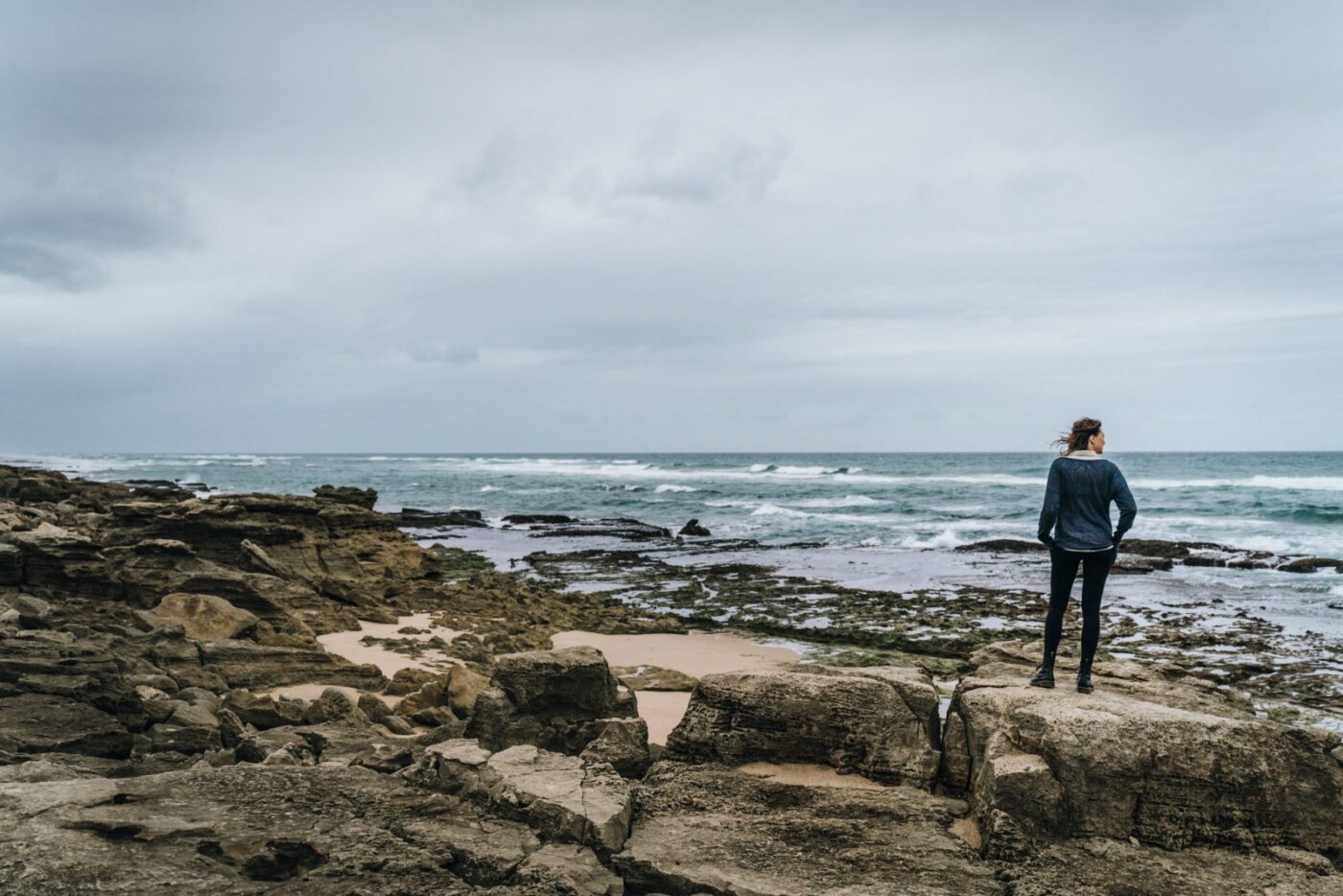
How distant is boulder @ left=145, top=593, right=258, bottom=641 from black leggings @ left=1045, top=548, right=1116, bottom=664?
849cm

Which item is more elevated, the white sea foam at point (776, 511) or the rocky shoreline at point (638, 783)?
the rocky shoreline at point (638, 783)

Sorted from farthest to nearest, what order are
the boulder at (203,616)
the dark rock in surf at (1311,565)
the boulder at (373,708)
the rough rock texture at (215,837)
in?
the dark rock in surf at (1311,565)
the boulder at (203,616)
the boulder at (373,708)
the rough rock texture at (215,837)

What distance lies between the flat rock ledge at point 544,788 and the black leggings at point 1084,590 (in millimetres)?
3050

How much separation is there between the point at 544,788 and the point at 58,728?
3418 mm

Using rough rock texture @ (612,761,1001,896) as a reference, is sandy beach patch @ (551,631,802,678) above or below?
below

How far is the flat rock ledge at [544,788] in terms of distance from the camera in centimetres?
465

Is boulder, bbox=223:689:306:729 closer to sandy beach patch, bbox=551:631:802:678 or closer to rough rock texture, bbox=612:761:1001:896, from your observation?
rough rock texture, bbox=612:761:1001:896

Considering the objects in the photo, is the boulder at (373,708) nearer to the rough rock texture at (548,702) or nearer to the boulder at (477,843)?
the rough rock texture at (548,702)

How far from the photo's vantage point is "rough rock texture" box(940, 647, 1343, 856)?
15.8 ft

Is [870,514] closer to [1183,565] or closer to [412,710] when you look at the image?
[1183,565]

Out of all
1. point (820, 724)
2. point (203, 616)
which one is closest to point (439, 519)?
point (203, 616)

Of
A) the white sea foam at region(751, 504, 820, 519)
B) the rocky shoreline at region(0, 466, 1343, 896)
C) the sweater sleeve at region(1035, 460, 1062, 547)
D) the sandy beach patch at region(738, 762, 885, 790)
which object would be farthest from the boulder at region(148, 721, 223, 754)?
the white sea foam at region(751, 504, 820, 519)

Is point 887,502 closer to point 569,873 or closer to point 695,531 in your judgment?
point 695,531

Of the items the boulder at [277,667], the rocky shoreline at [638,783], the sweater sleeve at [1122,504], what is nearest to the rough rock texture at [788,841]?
the rocky shoreline at [638,783]
